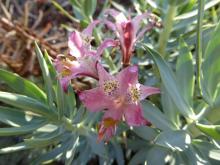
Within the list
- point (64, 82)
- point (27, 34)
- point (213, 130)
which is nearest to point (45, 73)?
point (64, 82)

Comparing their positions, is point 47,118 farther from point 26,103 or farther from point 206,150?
point 206,150

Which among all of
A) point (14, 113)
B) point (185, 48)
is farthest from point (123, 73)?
point (14, 113)

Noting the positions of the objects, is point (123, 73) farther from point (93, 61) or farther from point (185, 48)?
point (185, 48)

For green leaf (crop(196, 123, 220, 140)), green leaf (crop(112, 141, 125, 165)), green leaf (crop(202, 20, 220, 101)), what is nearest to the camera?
green leaf (crop(196, 123, 220, 140))

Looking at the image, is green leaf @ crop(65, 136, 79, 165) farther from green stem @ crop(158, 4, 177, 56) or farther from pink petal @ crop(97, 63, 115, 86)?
green stem @ crop(158, 4, 177, 56)

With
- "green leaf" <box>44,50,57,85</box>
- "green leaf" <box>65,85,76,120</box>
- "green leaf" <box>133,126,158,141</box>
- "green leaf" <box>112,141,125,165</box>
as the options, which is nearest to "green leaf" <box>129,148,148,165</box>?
"green leaf" <box>112,141,125,165</box>
